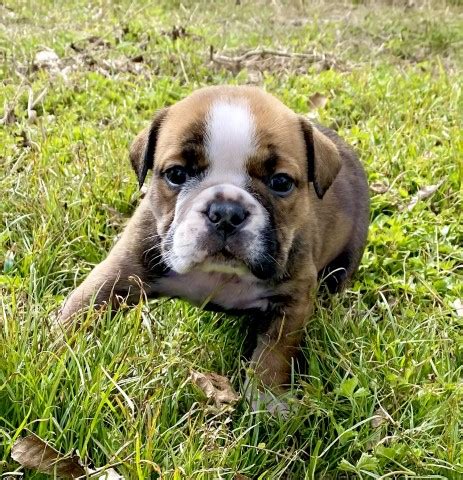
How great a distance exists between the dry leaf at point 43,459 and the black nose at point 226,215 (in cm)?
113

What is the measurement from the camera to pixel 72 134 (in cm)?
572

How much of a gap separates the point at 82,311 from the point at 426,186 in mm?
2987

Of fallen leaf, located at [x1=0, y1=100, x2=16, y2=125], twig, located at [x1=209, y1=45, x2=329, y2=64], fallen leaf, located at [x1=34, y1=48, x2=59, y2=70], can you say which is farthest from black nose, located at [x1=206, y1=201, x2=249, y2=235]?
twig, located at [x1=209, y1=45, x2=329, y2=64]

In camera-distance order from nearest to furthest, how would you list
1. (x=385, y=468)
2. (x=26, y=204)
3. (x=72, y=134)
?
1. (x=385, y=468)
2. (x=26, y=204)
3. (x=72, y=134)

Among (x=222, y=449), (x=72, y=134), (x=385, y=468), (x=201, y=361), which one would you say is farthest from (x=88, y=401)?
(x=72, y=134)

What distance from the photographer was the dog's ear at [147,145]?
12.2 ft

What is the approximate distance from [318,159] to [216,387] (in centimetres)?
128

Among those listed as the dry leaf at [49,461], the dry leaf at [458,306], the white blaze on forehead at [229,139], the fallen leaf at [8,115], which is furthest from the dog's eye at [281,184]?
the fallen leaf at [8,115]

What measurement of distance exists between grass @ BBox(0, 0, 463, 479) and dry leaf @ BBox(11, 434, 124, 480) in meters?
0.05

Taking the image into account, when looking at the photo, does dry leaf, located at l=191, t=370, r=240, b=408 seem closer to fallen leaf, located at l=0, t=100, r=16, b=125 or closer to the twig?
fallen leaf, located at l=0, t=100, r=16, b=125

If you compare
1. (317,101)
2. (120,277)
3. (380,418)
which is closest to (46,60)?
(317,101)

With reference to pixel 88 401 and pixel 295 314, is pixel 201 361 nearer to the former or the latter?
pixel 295 314

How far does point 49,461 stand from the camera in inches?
99.6

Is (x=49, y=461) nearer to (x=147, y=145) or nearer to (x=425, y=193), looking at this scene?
(x=147, y=145)
